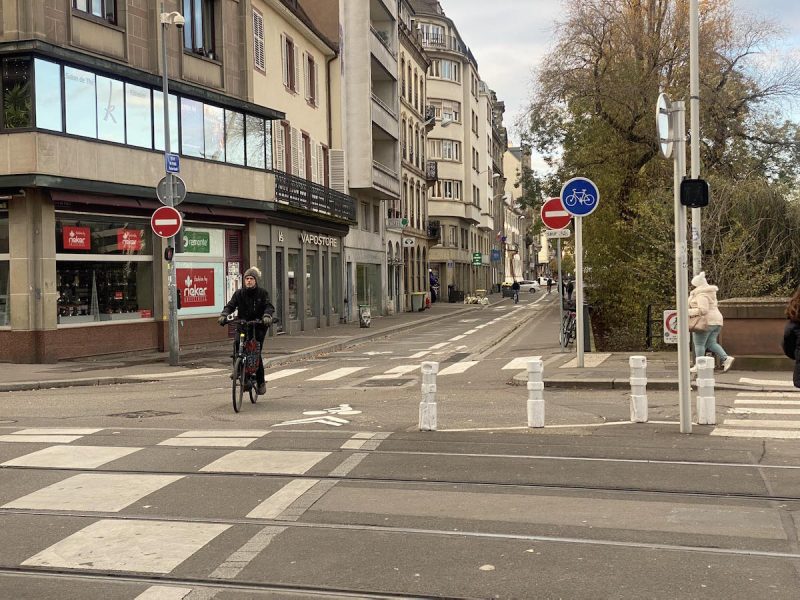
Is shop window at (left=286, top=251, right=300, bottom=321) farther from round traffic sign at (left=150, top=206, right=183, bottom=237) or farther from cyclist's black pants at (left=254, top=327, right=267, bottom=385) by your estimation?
→ cyclist's black pants at (left=254, top=327, right=267, bottom=385)

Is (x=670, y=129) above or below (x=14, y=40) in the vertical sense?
below

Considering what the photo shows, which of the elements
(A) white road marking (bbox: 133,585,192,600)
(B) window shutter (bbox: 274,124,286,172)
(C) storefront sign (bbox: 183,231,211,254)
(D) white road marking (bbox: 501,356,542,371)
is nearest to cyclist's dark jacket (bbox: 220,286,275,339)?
(D) white road marking (bbox: 501,356,542,371)

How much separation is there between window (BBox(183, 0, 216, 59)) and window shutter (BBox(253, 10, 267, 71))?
2.66 meters

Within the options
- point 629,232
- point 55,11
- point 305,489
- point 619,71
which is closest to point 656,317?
point 629,232

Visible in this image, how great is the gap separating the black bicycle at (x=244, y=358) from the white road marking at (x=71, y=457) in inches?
129

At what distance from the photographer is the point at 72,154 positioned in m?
21.2

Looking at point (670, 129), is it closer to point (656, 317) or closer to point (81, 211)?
point (656, 317)

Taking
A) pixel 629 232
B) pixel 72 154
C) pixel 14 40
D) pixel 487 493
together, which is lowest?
pixel 487 493

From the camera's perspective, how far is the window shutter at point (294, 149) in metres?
34.2

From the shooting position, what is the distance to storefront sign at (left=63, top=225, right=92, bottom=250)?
21688 mm

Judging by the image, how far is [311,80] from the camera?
37.4m

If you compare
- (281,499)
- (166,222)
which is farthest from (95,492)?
(166,222)

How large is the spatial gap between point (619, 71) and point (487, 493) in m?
23.3

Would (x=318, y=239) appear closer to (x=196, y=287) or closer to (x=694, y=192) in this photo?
(x=196, y=287)
